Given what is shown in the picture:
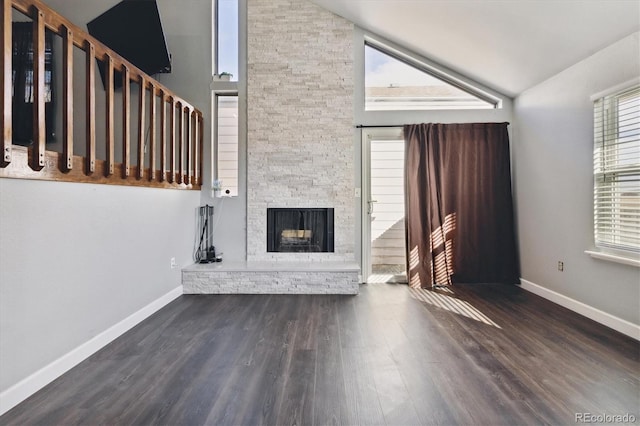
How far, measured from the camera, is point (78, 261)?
7.07 ft

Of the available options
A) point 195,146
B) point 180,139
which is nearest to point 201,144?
point 195,146

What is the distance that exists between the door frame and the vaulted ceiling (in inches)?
43.1

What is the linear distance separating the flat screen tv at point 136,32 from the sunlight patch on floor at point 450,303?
4.04 metres

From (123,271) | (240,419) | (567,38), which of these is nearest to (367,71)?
(567,38)

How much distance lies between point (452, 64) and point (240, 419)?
4345mm

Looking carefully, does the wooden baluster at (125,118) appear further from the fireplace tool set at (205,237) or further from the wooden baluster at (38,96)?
the fireplace tool set at (205,237)

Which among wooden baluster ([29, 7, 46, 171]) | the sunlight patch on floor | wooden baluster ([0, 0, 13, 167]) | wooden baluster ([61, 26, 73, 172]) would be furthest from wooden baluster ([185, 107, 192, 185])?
the sunlight patch on floor

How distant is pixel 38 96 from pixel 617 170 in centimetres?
417

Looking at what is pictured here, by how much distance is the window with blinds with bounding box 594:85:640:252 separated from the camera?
8.52ft

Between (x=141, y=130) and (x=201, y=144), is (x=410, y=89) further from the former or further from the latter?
(x=141, y=130)

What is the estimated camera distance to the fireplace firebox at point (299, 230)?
4.23 meters

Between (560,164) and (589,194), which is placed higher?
(560,164)

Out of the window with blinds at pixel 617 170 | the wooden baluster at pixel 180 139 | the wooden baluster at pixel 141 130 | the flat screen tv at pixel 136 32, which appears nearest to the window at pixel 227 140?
the wooden baluster at pixel 180 139

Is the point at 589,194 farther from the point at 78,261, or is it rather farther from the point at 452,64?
the point at 78,261
